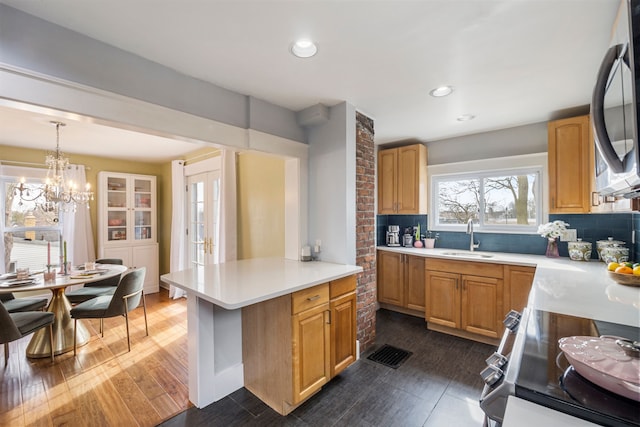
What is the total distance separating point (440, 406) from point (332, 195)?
1823 mm

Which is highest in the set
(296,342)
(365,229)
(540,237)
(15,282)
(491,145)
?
(491,145)

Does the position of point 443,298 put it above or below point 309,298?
below

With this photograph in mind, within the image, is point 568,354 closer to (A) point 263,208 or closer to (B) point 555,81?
(B) point 555,81

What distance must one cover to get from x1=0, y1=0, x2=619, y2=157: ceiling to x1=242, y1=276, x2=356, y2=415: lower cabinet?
5.21 feet

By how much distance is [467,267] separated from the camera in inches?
115

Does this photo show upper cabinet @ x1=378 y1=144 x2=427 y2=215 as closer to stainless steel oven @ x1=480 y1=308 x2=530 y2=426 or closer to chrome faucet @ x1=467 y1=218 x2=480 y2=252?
chrome faucet @ x1=467 y1=218 x2=480 y2=252

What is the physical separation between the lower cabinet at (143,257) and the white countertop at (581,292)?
5296mm

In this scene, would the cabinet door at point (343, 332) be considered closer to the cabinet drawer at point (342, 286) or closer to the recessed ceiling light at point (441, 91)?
the cabinet drawer at point (342, 286)

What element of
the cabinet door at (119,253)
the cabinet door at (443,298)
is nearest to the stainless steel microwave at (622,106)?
the cabinet door at (443,298)

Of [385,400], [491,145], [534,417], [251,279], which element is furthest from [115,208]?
[491,145]

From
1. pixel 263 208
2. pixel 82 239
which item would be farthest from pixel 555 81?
pixel 82 239

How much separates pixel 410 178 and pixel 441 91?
1.50 m

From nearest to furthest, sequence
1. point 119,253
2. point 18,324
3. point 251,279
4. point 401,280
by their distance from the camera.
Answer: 1. point 251,279
2. point 18,324
3. point 401,280
4. point 119,253

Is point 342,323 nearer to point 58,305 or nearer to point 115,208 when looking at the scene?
point 58,305
